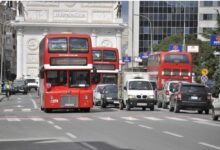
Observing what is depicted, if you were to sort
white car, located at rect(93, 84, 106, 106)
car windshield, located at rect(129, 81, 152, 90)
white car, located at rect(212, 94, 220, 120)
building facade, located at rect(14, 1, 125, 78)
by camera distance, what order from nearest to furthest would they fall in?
white car, located at rect(212, 94, 220, 120) → car windshield, located at rect(129, 81, 152, 90) → white car, located at rect(93, 84, 106, 106) → building facade, located at rect(14, 1, 125, 78)

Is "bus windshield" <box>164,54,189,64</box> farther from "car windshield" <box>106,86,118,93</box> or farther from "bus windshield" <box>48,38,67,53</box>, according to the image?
"bus windshield" <box>48,38,67,53</box>

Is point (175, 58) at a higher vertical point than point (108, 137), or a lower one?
higher

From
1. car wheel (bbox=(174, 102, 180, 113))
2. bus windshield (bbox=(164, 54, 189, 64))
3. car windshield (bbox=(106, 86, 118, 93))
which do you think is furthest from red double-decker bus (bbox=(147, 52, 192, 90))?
car wheel (bbox=(174, 102, 180, 113))

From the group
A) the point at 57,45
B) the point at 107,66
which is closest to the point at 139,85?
the point at 57,45

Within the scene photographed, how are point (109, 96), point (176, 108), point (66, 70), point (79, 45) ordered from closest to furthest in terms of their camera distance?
point (79, 45) < point (66, 70) < point (176, 108) < point (109, 96)

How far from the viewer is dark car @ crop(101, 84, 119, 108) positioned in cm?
4498

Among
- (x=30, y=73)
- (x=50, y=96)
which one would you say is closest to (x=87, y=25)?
(x=30, y=73)

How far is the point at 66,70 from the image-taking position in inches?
1398

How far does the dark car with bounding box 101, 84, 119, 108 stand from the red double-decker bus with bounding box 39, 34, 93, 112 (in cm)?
864

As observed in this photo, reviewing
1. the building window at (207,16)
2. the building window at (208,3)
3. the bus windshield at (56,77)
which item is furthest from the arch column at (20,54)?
the bus windshield at (56,77)

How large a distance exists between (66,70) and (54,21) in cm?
9859

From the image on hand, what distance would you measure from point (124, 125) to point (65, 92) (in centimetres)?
1085

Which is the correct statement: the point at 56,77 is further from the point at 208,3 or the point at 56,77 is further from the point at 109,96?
the point at 208,3

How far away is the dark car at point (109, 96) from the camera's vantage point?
45.0 meters
